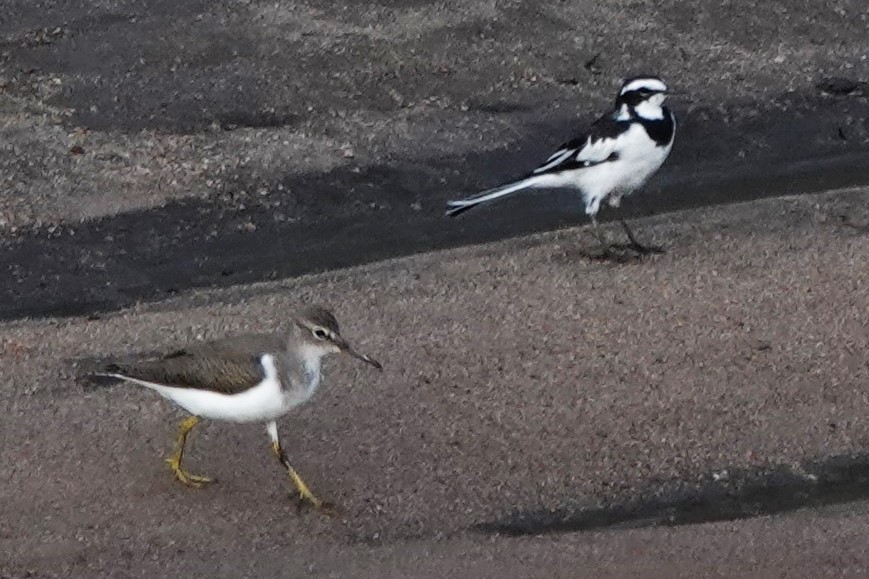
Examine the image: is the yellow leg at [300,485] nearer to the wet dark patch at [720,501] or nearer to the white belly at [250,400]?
the white belly at [250,400]

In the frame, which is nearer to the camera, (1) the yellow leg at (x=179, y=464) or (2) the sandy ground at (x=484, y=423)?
(2) the sandy ground at (x=484, y=423)

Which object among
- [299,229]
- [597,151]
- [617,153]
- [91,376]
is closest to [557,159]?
[597,151]

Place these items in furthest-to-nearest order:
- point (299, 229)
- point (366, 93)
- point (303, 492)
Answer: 1. point (366, 93)
2. point (299, 229)
3. point (303, 492)

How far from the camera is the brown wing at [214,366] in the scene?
7352 mm

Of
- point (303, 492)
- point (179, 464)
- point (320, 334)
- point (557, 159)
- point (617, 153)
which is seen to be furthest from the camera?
point (557, 159)

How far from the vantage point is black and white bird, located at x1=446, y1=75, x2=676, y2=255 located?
35.5 ft

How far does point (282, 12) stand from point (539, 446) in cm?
694

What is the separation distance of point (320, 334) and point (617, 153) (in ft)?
12.6

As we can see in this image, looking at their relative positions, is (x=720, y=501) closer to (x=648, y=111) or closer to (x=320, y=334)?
(x=320, y=334)

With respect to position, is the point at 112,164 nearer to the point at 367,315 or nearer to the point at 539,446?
the point at 367,315

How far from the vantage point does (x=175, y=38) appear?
13750mm

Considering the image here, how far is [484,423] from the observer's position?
8289 mm

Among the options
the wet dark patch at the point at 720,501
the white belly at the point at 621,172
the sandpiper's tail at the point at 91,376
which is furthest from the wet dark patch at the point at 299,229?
the wet dark patch at the point at 720,501

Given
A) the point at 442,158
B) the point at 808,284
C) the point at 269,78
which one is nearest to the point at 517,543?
the point at 808,284
